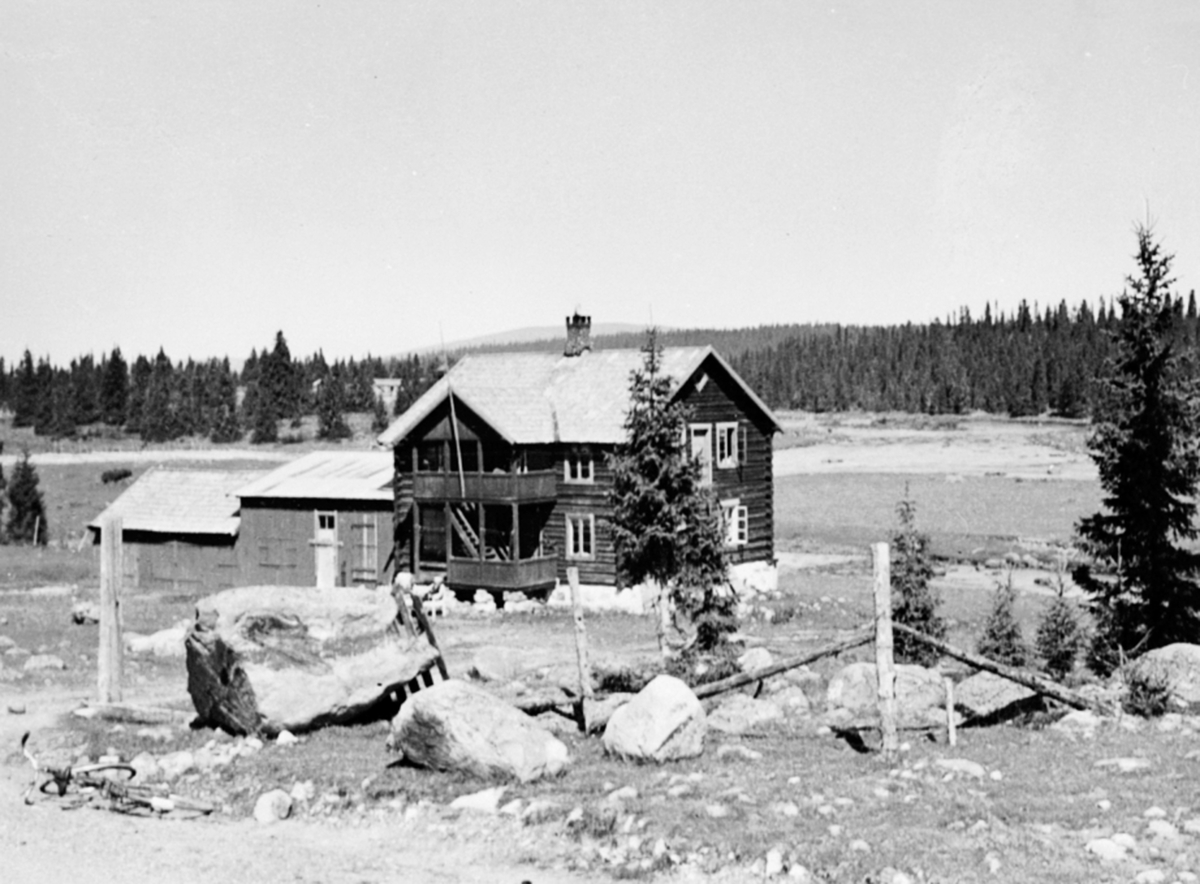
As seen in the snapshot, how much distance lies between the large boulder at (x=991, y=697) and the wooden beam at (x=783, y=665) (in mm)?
2487

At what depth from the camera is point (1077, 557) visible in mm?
49094

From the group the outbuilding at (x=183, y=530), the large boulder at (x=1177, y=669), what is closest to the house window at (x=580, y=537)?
the outbuilding at (x=183, y=530)

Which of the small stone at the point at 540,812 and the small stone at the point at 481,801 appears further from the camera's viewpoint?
the small stone at the point at 481,801

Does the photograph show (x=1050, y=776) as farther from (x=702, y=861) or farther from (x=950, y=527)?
(x=950, y=527)

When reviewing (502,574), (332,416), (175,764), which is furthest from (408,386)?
(175,764)

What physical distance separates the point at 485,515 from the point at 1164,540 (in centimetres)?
2363

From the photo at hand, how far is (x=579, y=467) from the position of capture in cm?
4069

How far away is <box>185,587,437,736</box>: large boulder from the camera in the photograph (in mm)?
18438

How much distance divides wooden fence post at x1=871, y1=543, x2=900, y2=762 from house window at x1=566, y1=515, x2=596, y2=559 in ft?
79.6

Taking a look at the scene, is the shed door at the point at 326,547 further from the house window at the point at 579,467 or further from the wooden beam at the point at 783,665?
the wooden beam at the point at 783,665

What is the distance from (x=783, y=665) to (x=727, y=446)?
26.5 meters

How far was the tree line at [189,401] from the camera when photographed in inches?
4998

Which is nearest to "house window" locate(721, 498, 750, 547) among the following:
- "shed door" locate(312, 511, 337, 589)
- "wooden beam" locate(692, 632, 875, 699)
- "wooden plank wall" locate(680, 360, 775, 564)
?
"wooden plank wall" locate(680, 360, 775, 564)

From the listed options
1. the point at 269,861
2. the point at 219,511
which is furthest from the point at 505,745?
the point at 219,511
